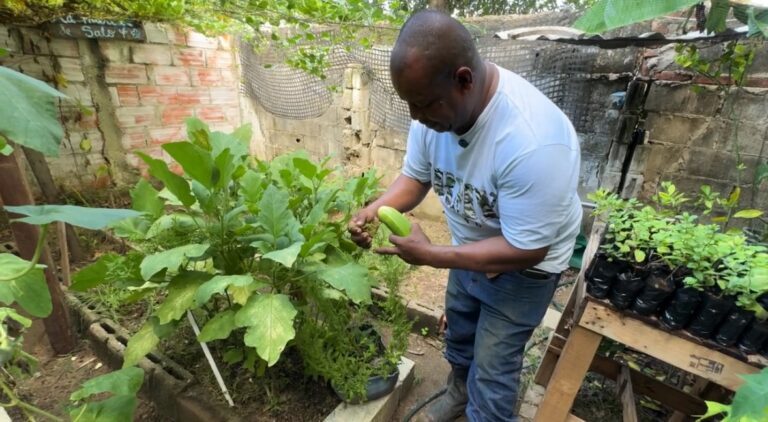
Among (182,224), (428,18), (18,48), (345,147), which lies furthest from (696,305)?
(18,48)

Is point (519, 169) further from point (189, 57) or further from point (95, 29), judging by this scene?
point (189, 57)

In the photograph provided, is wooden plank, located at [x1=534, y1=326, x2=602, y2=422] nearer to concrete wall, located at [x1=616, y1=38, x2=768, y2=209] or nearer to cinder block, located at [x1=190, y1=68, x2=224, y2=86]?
concrete wall, located at [x1=616, y1=38, x2=768, y2=209]

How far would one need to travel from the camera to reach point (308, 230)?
5.04 ft

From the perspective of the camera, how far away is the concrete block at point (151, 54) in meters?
4.30

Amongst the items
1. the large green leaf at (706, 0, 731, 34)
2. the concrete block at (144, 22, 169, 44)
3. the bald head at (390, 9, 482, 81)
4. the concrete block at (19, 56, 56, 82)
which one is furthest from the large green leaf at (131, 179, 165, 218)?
the concrete block at (144, 22, 169, 44)

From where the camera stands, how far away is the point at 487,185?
1478 millimetres

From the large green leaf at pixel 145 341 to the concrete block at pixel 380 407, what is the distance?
85cm

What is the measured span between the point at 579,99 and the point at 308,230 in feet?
10.6

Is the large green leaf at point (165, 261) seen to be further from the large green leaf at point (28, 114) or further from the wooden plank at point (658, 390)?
the wooden plank at point (658, 390)

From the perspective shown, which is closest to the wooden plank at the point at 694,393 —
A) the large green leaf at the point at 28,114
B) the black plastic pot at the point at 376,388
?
the black plastic pot at the point at 376,388

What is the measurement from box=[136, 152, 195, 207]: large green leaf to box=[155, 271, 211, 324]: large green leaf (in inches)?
12.8

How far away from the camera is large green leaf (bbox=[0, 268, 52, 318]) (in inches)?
40.3

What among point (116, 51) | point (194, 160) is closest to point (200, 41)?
point (116, 51)

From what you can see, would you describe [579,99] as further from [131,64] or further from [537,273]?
[131,64]
